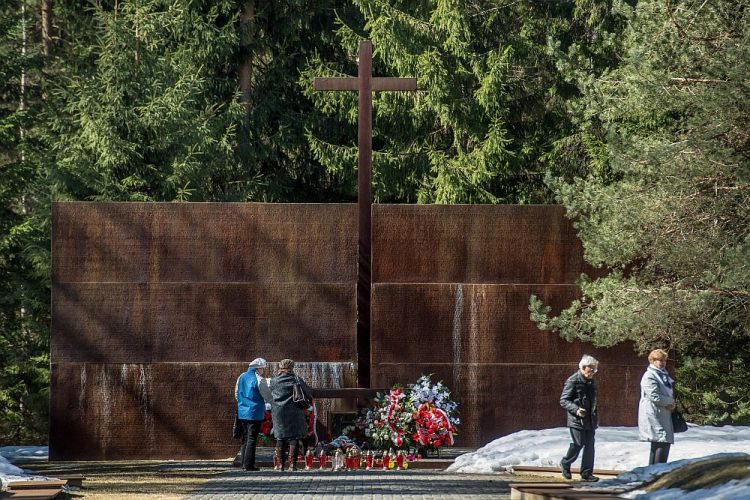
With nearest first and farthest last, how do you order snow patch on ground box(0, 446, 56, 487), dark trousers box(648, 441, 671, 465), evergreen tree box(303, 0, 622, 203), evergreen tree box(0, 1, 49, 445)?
snow patch on ground box(0, 446, 56, 487) → dark trousers box(648, 441, 671, 465) → evergreen tree box(0, 1, 49, 445) → evergreen tree box(303, 0, 622, 203)

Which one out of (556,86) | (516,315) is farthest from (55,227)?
(556,86)

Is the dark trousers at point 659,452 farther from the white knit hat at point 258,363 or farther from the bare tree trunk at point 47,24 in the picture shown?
the bare tree trunk at point 47,24

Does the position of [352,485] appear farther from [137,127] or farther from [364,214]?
[137,127]

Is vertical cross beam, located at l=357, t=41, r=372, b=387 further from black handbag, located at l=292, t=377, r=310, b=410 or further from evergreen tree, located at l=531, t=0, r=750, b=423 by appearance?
evergreen tree, located at l=531, t=0, r=750, b=423

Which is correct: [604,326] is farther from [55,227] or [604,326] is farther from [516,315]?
[55,227]

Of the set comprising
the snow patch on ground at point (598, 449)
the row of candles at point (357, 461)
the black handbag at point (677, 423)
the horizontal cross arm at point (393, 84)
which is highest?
the horizontal cross arm at point (393, 84)

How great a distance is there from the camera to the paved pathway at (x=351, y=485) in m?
9.84

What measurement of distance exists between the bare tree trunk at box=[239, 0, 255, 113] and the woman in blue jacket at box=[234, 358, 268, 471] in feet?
37.6

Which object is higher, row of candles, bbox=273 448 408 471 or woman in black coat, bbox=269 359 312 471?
woman in black coat, bbox=269 359 312 471

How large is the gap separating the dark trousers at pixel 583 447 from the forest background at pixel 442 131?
8.62 feet

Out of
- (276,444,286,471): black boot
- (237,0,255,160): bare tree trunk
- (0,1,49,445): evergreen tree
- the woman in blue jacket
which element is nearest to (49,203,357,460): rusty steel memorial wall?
the woman in blue jacket

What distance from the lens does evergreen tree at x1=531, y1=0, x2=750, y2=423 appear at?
13.6m

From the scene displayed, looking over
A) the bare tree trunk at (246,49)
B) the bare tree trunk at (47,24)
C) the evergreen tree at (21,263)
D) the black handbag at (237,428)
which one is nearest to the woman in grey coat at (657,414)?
the black handbag at (237,428)

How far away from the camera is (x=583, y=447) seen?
11.3 metres
